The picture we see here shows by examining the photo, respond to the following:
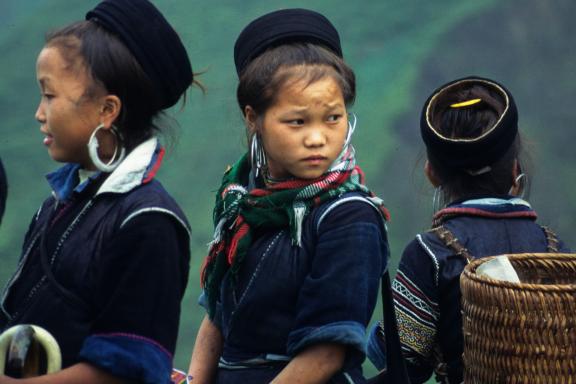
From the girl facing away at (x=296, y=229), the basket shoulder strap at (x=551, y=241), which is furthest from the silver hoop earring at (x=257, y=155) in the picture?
the basket shoulder strap at (x=551, y=241)

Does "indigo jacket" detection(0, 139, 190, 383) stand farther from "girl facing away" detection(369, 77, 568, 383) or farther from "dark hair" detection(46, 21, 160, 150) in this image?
"girl facing away" detection(369, 77, 568, 383)

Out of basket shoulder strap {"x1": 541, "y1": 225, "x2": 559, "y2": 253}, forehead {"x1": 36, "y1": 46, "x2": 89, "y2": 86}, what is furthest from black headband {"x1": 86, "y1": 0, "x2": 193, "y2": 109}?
basket shoulder strap {"x1": 541, "y1": 225, "x2": 559, "y2": 253}

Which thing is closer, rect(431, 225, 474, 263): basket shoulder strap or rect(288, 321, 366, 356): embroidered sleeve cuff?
rect(288, 321, 366, 356): embroidered sleeve cuff

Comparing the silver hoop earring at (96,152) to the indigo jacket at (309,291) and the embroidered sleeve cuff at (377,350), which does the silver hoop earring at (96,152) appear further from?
the embroidered sleeve cuff at (377,350)

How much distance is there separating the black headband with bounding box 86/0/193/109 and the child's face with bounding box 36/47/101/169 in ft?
0.41

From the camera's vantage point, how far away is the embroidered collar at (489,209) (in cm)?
310

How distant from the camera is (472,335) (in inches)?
107

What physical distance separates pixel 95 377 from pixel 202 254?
133 inches

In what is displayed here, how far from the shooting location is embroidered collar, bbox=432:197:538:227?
3096mm

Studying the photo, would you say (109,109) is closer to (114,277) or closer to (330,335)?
(114,277)

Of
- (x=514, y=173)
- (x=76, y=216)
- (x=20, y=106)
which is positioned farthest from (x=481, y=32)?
(x=76, y=216)

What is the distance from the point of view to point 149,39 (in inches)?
99.2

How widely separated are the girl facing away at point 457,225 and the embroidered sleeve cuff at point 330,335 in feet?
1.58

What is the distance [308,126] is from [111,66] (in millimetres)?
500
